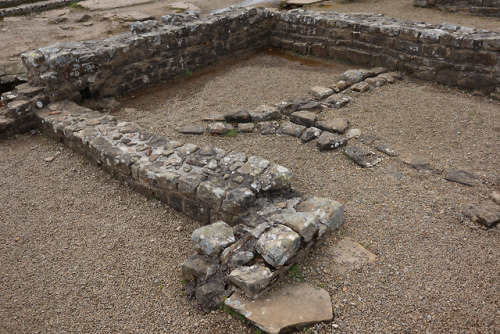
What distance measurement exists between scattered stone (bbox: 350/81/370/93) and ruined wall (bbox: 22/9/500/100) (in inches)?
58.5

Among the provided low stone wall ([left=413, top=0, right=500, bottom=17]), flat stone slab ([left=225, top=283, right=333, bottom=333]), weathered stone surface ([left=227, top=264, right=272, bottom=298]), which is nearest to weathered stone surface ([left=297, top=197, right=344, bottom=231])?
flat stone slab ([left=225, top=283, right=333, bottom=333])

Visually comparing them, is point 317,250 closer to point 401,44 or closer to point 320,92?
point 320,92

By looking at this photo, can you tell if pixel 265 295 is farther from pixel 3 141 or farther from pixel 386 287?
pixel 3 141

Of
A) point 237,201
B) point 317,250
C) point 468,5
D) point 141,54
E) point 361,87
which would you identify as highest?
point 468,5

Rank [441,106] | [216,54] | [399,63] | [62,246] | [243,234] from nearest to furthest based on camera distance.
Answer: [243,234], [62,246], [441,106], [399,63], [216,54]

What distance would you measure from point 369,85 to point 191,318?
6719 millimetres

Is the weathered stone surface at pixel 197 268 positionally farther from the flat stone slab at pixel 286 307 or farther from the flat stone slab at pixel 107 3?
the flat stone slab at pixel 107 3

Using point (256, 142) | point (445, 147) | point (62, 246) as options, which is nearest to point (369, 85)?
point (445, 147)

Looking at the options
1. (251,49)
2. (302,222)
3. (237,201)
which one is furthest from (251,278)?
(251,49)

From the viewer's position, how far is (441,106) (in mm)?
7637

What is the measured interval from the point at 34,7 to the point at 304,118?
12615 mm

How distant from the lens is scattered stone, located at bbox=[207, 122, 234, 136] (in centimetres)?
714

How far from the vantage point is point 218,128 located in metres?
7.14

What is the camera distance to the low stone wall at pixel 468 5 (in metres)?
12.4
